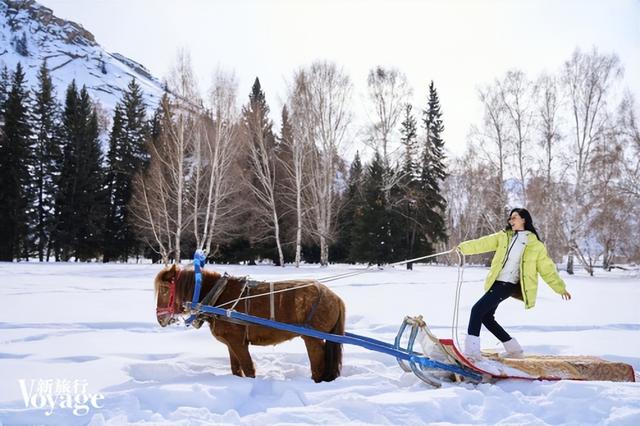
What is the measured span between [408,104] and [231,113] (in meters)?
9.99

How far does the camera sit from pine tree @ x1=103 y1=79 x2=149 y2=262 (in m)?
30.5

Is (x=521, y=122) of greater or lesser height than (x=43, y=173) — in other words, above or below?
above

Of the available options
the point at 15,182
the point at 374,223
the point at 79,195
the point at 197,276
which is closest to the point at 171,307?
the point at 197,276

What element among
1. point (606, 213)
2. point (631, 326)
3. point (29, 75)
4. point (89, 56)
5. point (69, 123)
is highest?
point (89, 56)

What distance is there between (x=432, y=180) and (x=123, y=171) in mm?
21553

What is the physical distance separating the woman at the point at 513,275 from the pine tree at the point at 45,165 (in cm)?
3185

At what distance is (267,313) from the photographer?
4270 millimetres

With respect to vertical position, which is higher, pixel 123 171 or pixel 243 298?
pixel 123 171

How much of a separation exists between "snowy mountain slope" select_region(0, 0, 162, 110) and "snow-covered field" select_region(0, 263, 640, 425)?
84348 mm

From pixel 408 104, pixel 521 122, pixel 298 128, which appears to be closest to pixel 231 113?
pixel 298 128

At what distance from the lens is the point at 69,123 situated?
103 ft

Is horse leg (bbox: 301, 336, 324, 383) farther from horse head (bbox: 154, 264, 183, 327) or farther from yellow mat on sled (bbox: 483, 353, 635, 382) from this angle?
yellow mat on sled (bbox: 483, 353, 635, 382)

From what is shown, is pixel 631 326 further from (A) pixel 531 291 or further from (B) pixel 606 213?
(B) pixel 606 213

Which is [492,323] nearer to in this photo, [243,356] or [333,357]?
[333,357]
